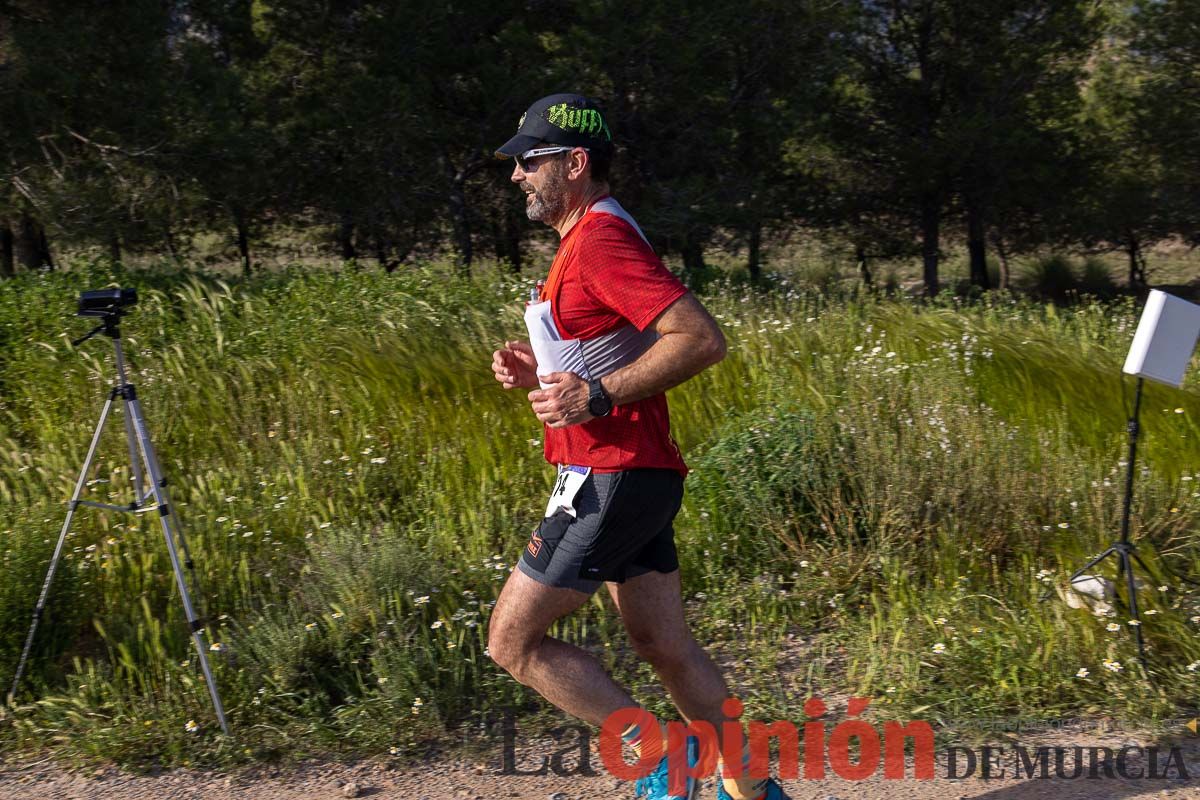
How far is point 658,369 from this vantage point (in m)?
2.88

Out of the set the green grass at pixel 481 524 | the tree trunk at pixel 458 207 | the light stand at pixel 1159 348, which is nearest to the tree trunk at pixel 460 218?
the tree trunk at pixel 458 207

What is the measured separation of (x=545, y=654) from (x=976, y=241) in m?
25.4

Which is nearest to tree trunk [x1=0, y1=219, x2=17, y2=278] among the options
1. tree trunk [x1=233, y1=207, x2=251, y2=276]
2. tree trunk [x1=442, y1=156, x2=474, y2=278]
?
tree trunk [x1=233, y1=207, x2=251, y2=276]

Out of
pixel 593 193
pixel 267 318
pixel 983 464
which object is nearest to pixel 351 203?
pixel 267 318

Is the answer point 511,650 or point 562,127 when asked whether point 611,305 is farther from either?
point 511,650

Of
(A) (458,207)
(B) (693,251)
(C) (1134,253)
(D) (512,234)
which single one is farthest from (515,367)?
(C) (1134,253)

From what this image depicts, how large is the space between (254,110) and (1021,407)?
45.1ft

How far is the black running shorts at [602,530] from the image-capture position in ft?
9.84

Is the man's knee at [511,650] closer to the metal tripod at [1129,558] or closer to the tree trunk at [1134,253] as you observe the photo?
the metal tripod at [1129,558]

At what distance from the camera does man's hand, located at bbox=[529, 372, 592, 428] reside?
2949mm

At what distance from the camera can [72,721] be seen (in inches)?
159

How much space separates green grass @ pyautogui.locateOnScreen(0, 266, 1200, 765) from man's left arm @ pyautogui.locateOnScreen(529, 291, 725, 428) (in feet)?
4.94

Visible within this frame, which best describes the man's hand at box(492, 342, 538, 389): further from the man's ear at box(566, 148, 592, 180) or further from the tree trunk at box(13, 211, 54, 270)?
the tree trunk at box(13, 211, 54, 270)

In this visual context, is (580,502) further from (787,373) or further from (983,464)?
A: (787,373)
